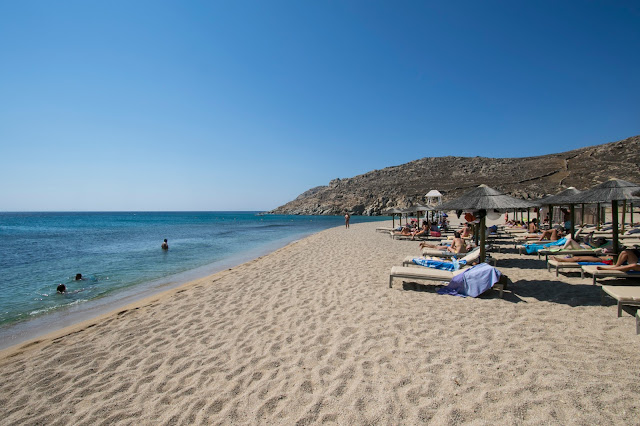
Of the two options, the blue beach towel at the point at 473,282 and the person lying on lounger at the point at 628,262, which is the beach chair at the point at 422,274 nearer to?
the blue beach towel at the point at 473,282

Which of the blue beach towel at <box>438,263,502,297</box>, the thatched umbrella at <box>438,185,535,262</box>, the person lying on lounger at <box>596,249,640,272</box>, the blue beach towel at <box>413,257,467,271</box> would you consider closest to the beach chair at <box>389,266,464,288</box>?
the blue beach towel at <box>438,263,502,297</box>

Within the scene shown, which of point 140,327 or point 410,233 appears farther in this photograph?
point 410,233

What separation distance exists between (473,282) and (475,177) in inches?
2564

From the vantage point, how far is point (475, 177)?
62875mm

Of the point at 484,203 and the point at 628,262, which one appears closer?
the point at 628,262

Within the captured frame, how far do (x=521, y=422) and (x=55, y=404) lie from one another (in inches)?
172

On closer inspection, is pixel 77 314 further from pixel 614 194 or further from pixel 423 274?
pixel 614 194

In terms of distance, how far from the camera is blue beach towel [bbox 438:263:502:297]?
5.53m

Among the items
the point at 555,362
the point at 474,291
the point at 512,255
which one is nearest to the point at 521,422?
the point at 555,362

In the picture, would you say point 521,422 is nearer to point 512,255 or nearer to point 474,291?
point 474,291

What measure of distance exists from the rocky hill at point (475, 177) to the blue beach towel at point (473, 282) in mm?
43754

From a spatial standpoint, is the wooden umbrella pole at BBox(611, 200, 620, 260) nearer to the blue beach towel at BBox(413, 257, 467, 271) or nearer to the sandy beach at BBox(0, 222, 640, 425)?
the sandy beach at BBox(0, 222, 640, 425)

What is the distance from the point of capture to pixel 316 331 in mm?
4301

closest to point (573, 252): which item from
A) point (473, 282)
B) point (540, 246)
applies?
point (540, 246)
